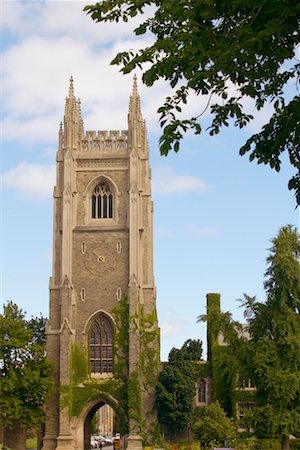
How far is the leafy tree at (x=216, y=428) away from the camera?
46.2m

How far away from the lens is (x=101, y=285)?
54688 mm

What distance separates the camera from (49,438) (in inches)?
2028

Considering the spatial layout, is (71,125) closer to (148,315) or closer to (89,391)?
(148,315)

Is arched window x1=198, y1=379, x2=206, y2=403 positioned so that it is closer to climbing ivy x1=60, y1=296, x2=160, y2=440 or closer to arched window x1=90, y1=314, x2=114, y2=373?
climbing ivy x1=60, y1=296, x2=160, y2=440

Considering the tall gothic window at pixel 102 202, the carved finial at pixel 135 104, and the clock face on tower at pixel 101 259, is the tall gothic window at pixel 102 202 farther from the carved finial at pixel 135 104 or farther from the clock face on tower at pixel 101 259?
the carved finial at pixel 135 104

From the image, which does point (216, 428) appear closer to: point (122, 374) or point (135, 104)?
point (122, 374)

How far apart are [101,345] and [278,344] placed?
58.8 ft

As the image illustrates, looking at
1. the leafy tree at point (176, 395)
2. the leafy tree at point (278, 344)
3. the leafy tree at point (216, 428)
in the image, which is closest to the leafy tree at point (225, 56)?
the leafy tree at point (278, 344)

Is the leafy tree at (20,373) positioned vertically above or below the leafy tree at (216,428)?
above

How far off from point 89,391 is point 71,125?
1971cm

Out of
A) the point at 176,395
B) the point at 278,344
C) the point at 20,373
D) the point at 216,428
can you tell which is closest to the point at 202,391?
the point at 176,395

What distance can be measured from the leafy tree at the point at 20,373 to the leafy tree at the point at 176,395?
7.60m

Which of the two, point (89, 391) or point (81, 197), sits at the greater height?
point (81, 197)

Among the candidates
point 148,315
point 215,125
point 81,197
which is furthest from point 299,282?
point 215,125
